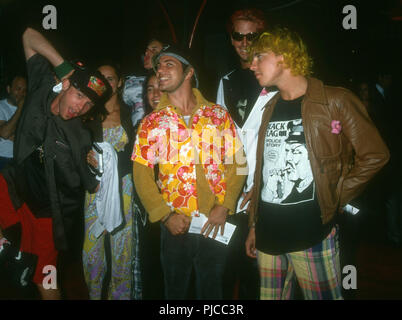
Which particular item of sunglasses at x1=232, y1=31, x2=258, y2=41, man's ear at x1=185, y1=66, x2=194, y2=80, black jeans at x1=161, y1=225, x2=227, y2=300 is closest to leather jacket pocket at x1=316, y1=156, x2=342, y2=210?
black jeans at x1=161, y1=225, x2=227, y2=300

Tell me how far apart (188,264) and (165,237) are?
0.23 metres

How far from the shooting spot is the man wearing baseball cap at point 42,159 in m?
2.13

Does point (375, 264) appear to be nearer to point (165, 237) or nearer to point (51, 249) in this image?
point (165, 237)

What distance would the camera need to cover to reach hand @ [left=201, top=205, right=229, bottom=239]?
1890mm

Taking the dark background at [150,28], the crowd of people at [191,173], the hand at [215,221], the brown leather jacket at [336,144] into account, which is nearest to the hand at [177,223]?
the crowd of people at [191,173]

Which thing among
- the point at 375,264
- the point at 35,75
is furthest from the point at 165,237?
the point at 375,264

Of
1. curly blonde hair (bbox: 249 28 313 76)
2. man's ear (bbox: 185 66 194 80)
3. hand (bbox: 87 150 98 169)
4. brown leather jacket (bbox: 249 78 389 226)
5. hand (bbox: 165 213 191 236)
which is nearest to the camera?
brown leather jacket (bbox: 249 78 389 226)

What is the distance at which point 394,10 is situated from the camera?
4.77 m

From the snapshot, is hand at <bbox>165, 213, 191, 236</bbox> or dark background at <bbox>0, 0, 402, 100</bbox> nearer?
hand at <bbox>165, 213, 191, 236</bbox>

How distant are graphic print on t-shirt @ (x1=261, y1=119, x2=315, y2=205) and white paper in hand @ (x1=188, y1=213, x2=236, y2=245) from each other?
0.34m

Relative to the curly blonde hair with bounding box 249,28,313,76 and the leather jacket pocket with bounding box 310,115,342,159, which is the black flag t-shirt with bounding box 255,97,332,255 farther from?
the curly blonde hair with bounding box 249,28,313,76

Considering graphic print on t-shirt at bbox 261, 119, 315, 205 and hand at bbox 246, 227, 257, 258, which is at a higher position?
graphic print on t-shirt at bbox 261, 119, 315, 205

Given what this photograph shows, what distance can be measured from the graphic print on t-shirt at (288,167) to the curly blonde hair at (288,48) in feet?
1.11

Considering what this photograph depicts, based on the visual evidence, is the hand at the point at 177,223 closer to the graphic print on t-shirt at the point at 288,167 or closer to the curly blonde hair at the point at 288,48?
the graphic print on t-shirt at the point at 288,167
